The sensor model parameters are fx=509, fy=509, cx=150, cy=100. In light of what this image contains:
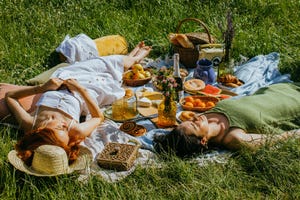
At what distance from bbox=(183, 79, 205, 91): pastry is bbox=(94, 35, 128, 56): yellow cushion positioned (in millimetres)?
1330

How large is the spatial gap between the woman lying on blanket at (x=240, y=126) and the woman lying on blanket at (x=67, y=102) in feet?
2.87

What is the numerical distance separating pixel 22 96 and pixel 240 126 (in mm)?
2374

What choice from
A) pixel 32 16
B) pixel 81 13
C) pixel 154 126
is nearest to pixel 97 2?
pixel 81 13

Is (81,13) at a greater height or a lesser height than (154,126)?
greater

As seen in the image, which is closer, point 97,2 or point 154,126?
point 154,126

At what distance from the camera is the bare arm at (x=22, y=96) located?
5289 millimetres

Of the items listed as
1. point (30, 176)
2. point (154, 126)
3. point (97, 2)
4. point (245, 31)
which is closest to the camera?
point (30, 176)

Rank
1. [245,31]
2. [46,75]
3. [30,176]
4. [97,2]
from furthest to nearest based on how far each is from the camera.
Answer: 1. [97,2]
2. [245,31]
3. [46,75]
4. [30,176]

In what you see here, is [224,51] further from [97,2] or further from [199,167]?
[97,2]

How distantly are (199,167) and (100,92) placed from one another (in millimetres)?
1837

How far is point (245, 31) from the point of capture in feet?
26.1

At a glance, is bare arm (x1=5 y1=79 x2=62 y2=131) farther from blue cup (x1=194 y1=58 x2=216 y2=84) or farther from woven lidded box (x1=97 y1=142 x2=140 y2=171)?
blue cup (x1=194 y1=58 x2=216 y2=84)

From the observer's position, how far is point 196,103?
6031 millimetres

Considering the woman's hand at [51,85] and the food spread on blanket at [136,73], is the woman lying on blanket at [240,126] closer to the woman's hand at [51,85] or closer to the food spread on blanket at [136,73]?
the woman's hand at [51,85]
